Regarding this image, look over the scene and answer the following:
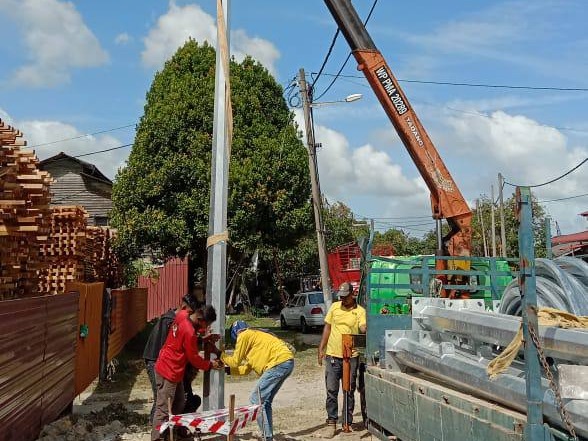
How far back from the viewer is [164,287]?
2973 cm

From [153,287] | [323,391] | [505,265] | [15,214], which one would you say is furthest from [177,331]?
[153,287]

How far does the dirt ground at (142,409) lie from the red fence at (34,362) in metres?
0.36

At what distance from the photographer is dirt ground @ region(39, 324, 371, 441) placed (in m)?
8.14

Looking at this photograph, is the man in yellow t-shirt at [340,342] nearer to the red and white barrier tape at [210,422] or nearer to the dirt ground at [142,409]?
the dirt ground at [142,409]

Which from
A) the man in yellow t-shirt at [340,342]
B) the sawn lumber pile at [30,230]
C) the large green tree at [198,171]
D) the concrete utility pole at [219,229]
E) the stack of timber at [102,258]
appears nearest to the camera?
the concrete utility pole at [219,229]

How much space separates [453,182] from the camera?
37.2 feet

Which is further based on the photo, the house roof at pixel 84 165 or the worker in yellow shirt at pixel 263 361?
the house roof at pixel 84 165

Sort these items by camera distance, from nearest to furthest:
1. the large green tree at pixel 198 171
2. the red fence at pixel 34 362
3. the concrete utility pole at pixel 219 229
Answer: the red fence at pixel 34 362 → the concrete utility pole at pixel 219 229 → the large green tree at pixel 198 171

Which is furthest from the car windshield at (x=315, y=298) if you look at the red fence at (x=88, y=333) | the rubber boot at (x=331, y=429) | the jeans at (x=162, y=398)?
the jeans at (x=162, y=398)

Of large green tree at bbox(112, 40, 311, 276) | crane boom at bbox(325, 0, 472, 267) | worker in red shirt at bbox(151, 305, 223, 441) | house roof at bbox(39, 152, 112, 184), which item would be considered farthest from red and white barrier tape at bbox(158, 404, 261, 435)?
house roof at bbox(39, 152, 112, 184)

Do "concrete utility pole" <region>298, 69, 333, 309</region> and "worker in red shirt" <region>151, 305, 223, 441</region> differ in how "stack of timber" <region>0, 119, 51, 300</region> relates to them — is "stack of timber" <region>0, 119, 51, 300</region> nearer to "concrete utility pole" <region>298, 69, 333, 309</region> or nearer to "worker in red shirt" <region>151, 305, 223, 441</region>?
"worker in red shirt" <region>151, 305, 223, 441</region>

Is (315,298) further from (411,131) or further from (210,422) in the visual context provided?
(210,422)

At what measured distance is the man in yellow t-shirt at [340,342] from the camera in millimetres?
8867

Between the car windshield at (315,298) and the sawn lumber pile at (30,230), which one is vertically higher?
the sawn lumber pile at (30,230)
